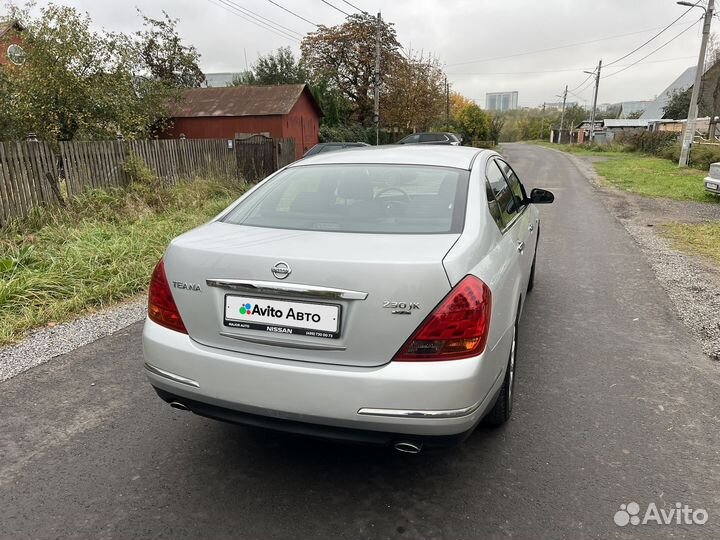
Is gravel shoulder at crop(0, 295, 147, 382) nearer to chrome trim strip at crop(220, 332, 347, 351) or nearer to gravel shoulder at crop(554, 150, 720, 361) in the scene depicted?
chrome trim strip at crop(220, 332, 347, 351)

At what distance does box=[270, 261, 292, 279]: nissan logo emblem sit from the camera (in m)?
2.07

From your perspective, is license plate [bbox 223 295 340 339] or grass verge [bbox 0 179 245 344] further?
grass verge [bbox 0 179 245 344]

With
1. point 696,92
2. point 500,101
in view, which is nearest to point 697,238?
point 696,92

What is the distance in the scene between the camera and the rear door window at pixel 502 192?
→ 3.21 meters

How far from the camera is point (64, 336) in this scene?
427cm

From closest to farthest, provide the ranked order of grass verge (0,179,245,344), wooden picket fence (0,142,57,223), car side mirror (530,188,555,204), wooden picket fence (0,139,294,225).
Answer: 1. car side mirror (530,188,555,204)
2. grass verge (0,179,245,344)
3. wooden picket fence (0,142,57,223)
4. wooden picket fence (0,139,294,225)

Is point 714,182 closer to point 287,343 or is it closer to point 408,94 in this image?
point 287,343

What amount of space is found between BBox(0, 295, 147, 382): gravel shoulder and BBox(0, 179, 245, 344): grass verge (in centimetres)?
16

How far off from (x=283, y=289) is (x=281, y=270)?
0.26 feet

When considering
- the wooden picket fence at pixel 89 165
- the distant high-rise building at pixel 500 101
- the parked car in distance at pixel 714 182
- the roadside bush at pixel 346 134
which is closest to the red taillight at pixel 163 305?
the wooden picket fence at pixel 89 165

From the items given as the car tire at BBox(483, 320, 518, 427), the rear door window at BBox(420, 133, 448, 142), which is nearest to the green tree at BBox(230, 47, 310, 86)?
the rear door window at BBox(420, 133, 448, 142)

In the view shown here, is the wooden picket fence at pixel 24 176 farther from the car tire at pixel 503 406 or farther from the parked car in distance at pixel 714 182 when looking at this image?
the parked car in distance at pixel 714 182

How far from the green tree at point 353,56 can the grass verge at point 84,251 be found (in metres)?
29.1

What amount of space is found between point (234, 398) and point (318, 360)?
423mm
